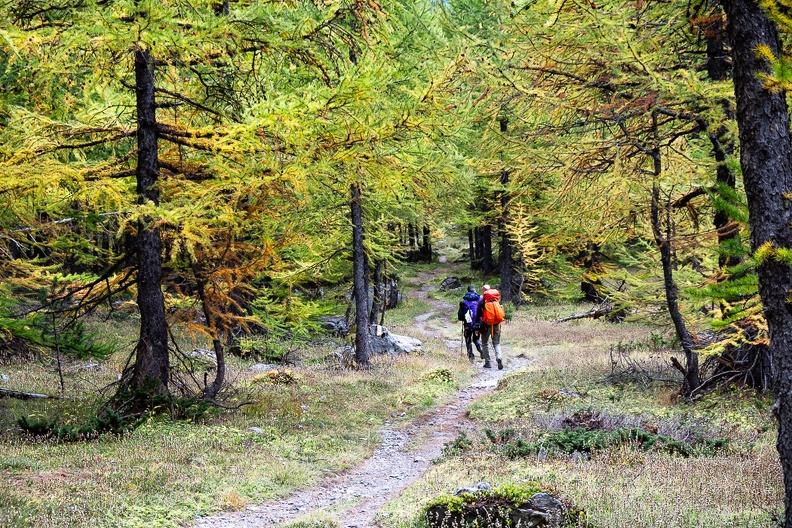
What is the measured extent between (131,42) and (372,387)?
29.5 ft

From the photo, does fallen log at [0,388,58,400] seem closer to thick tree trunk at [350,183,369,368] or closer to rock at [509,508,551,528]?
thick tree trunk at [350,183,369,368]

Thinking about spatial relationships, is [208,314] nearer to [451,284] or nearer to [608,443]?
[608,443]

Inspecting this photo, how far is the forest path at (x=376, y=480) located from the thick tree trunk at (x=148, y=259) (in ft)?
11.6

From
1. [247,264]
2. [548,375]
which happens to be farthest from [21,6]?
[548,375]

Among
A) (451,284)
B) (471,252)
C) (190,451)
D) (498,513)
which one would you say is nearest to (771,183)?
(498,513)

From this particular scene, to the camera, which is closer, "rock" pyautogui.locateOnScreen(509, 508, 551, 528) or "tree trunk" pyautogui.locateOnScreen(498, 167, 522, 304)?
"rock" pyautogui.locateOnScreen(509, 508, 551, 528)

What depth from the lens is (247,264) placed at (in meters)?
10.2

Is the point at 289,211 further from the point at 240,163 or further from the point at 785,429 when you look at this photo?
the point at 785,429

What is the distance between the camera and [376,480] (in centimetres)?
829

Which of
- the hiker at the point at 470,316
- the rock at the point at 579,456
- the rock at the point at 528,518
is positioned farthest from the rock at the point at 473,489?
the hiker at the point at 470,316

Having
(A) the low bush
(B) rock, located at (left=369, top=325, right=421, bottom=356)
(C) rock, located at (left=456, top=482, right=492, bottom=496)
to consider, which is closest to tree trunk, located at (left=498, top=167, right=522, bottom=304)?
(B) rock, located at (left=369, top=325, right=421, bottom=356)

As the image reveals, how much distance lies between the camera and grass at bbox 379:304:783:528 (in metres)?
5.48

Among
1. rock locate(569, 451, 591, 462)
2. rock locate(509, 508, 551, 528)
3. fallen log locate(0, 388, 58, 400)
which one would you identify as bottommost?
rock locate(569, 451, 591, 462)

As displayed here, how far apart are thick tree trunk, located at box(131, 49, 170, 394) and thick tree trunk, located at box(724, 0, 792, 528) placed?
7974 mm
